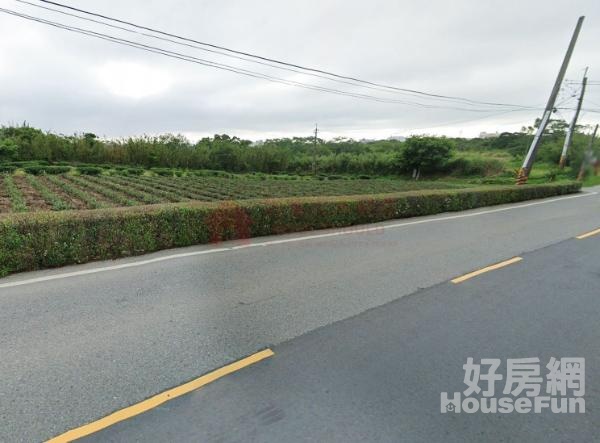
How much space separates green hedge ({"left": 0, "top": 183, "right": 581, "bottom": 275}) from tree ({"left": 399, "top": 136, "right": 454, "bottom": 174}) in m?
34.2

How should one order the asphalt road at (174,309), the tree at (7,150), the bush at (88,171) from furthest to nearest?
the tree at (7,150)
the bush at (88,171)
the asphalt road at (174,309)

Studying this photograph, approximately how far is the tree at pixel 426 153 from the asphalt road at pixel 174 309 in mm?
37377

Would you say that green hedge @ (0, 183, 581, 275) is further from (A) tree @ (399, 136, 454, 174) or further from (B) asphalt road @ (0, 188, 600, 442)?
(A) tree @ (399, 136, 454, 174)

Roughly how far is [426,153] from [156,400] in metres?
44.0

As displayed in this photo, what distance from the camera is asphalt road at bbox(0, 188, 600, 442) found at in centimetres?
238

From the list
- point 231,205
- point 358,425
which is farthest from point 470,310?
point 231,205

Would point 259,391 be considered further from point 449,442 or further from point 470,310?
point 470,310

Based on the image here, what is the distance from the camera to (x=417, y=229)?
8828 millimetres

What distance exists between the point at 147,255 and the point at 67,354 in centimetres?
311

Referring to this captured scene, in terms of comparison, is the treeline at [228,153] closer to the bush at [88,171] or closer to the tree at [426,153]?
the tree at [426,153]

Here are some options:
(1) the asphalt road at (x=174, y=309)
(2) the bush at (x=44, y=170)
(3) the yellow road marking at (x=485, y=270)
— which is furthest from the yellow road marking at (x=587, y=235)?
(2) the bush at (x=44, y=170)

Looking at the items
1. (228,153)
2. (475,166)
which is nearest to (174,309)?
(228,153)

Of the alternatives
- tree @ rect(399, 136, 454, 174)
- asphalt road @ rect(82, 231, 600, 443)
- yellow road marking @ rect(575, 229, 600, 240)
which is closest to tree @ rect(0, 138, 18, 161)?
asphalt road @ rect(82, 231, 600, 443)

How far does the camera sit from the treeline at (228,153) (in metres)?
30.4
